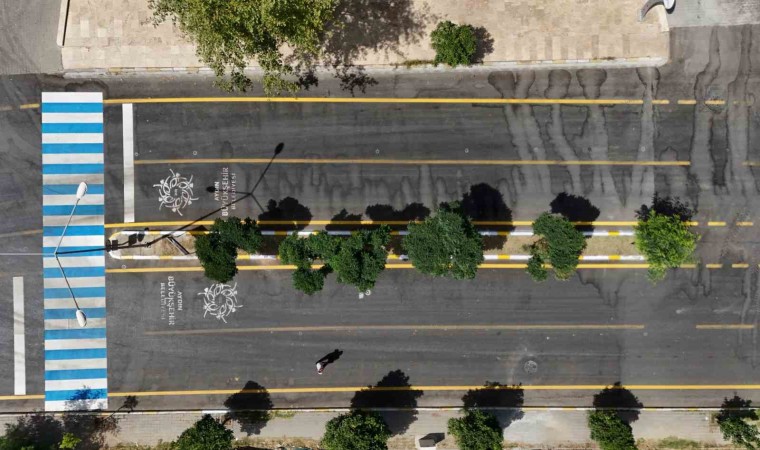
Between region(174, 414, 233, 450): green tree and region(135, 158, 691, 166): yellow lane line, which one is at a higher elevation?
region(135, 158, 691, 166): yellow lane line

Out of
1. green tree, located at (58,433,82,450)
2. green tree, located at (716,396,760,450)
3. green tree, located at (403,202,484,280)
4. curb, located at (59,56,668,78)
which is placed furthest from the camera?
curb, located at (59,56,668,78)

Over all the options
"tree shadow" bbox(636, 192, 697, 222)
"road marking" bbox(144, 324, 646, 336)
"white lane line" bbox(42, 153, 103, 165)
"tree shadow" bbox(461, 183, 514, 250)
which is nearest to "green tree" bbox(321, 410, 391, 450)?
"road marking" bbox(144, 324, 646, 336)

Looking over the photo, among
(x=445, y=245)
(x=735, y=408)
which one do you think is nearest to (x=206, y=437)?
(x=445, y=245)

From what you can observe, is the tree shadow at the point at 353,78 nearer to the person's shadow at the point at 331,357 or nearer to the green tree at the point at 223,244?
the green tree at the point at 223,244

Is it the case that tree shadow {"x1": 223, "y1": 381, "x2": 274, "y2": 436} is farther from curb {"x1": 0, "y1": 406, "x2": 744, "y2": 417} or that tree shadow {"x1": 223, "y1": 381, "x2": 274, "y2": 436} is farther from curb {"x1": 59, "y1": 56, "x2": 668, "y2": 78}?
curb {"x1": 59, "y1": 56, "x2": 668, "y2": 78}

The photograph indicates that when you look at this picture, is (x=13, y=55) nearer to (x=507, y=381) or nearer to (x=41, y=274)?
(x=41, y=274)

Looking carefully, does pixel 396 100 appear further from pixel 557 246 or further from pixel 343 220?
pixel 557 246
